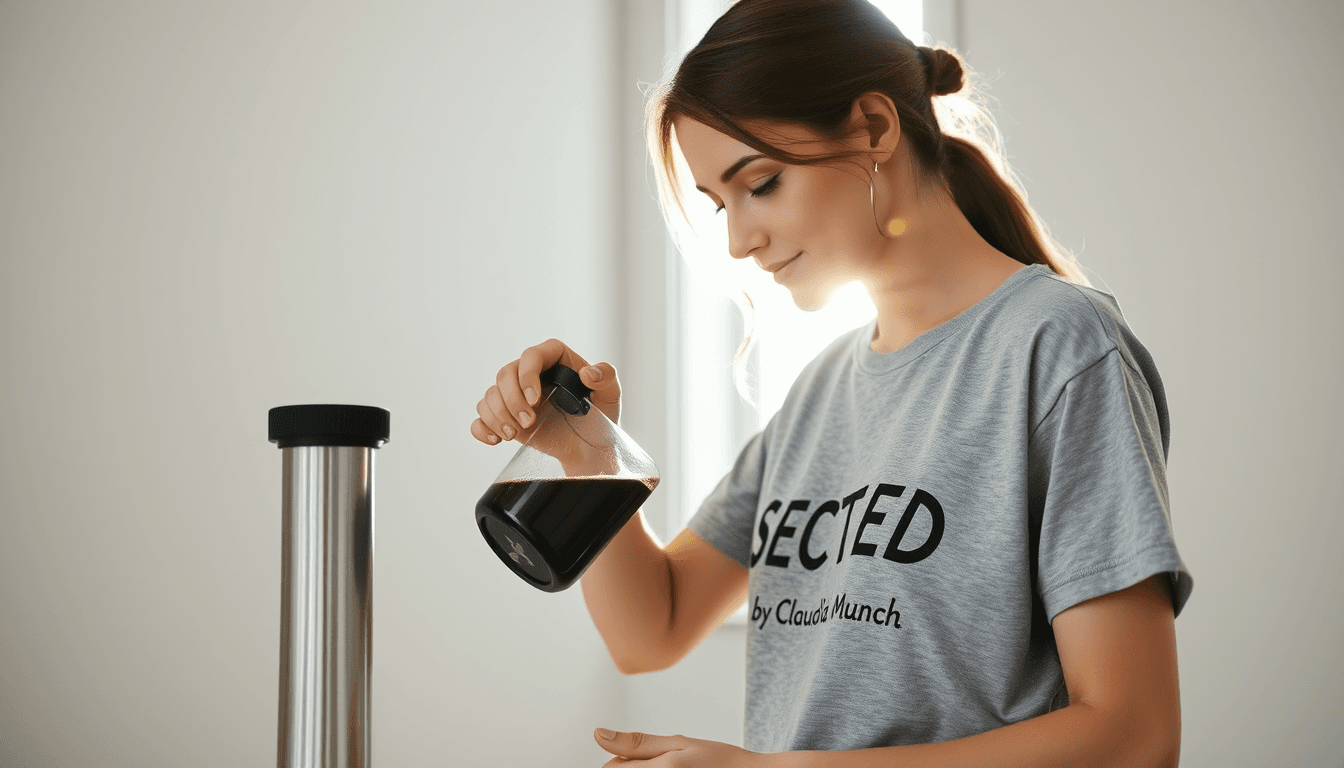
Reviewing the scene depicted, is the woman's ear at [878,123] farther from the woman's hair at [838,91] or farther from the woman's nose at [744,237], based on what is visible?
the woman's nose at [744,237]

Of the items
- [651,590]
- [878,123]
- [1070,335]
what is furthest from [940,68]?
[651,590]

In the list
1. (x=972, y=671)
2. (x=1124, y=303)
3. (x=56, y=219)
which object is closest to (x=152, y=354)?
(x=56, y=219)

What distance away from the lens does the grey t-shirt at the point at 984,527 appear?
2.08 feet

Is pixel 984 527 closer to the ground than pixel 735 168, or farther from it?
closer to the ground

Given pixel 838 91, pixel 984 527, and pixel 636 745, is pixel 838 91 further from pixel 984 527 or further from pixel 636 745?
pixel 636 745

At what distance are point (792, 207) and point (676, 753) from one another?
0.45 m

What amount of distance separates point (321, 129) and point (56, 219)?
15.6 inches

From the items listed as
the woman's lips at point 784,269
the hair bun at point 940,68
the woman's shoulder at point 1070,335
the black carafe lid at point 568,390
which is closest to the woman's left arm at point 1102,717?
the woman's shoulder at point 1070,335

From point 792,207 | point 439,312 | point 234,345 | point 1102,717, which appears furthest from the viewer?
point 439,312

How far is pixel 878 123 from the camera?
82 centimetres

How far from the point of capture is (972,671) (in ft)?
2.24

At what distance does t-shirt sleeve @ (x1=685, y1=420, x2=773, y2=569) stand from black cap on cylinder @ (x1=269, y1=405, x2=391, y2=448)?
56 centimetres

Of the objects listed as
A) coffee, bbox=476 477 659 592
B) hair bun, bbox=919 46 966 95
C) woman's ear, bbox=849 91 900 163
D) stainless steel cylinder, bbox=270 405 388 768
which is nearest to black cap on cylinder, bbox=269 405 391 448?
stainless steel cylinder, bbox=270 405 388 768

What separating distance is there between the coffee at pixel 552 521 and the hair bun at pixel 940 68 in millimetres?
529
